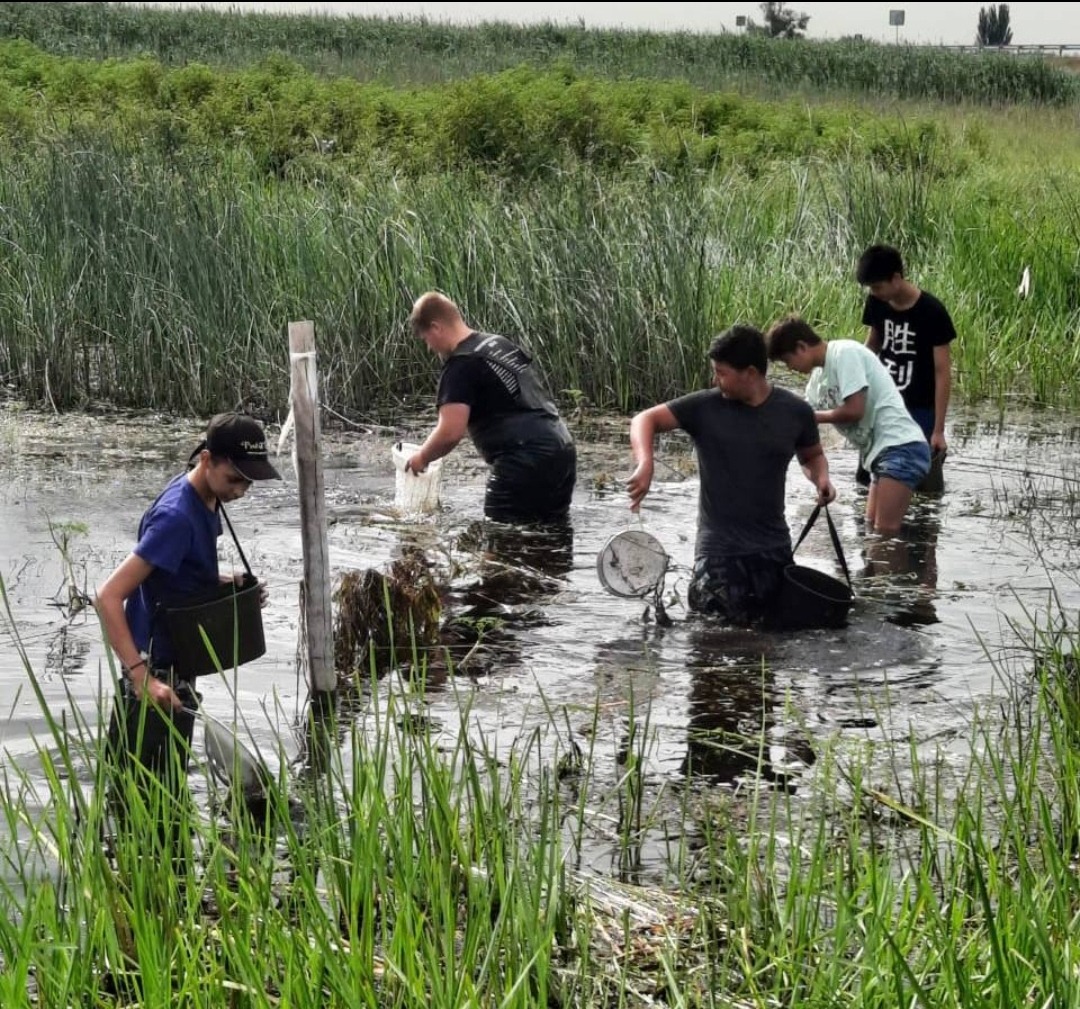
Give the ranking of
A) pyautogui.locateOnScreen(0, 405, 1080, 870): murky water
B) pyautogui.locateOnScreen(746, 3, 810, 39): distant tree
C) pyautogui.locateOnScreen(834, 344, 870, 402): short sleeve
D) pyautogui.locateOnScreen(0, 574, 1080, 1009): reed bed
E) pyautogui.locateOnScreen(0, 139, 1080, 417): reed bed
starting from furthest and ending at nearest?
pyautogui.locateOnScreen(746, 3, 810, 39): distant tree → pyautogui.locateOnScreen(0, 139, 1080, 417): reed bed → pyautogui.locateOnScreen(834, 344, 870, 402): short sleeve → pyautogui.locateOnScreen(0, 405, 1080, 870): murky water → pyautogui.locateOnScreen(0, 574, 1080, 1009): reed bed

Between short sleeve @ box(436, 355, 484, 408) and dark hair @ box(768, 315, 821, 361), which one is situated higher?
dark hair @ box(768, 315, 821, 361)

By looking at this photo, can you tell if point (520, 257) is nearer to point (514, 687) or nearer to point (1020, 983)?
point (514, 687)

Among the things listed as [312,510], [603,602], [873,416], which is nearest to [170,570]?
[312,510]

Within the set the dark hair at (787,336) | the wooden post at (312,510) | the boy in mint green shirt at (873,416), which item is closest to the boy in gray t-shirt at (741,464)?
the dark hair at (787,336)

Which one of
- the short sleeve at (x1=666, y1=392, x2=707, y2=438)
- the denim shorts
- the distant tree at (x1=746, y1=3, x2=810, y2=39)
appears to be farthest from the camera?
the distant tree at (x1=746, y1=3, x2=810, y2=39)

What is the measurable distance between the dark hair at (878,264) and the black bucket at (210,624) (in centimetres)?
474

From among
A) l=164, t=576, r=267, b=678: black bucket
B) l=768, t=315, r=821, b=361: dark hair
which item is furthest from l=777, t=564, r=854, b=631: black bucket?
l=164, t=576, r=267, b=678: black bucket

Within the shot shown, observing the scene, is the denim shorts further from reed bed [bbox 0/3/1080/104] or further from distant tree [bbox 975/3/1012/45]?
distant tree [bbox 975/3/1012/45]

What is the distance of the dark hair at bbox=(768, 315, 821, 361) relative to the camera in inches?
314

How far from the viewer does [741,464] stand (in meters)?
7.28

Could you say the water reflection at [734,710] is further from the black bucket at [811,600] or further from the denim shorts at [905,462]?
the denim shorts at [905,462]

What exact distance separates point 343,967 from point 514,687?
3562 mm

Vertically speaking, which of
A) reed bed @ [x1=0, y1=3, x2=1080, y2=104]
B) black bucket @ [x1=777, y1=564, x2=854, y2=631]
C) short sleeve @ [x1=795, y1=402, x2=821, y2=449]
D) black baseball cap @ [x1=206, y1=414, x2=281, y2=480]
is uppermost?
reed bed @ [x1=0, y1=3, x2=1080, y2=104]

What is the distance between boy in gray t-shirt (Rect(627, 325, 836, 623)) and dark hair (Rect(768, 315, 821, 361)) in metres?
0.64
